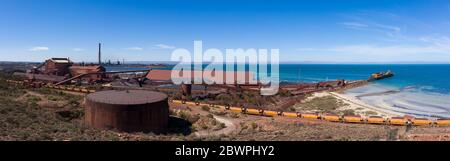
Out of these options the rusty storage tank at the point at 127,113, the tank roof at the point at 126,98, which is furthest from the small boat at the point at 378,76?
the rusty storage tank at the point at 127,113

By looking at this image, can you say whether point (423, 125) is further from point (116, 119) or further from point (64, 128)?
point (64, 128)

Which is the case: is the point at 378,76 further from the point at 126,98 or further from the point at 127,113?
the point at 127,113

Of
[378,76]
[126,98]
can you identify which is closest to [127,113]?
[126,98]

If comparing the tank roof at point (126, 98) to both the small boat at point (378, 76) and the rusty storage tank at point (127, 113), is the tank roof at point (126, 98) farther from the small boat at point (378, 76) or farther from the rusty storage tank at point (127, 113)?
the small boat at point (378, 76)

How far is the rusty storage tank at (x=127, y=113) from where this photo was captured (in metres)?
14.5

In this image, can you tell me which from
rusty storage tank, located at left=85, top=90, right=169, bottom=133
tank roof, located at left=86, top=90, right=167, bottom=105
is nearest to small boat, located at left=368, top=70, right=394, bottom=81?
tank roof, located at left=86, top=90, right=167, bottom=105

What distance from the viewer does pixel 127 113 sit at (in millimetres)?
14562

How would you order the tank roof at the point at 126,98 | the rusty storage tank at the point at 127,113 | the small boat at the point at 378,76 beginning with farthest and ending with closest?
1. the small boat at the point at 378,76
2. the tank roof at the point at 126,98
3. the rusty storage tank at the point at 127,113

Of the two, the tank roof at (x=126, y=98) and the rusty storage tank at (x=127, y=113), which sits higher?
the tank roof at (x=126, y=98)

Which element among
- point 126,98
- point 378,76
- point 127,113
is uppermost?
point 126,98

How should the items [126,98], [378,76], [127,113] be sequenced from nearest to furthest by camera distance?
[127,113], [126,98], [378,76]

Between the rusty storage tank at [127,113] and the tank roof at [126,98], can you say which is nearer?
the rusty storage tank at [127,113]
